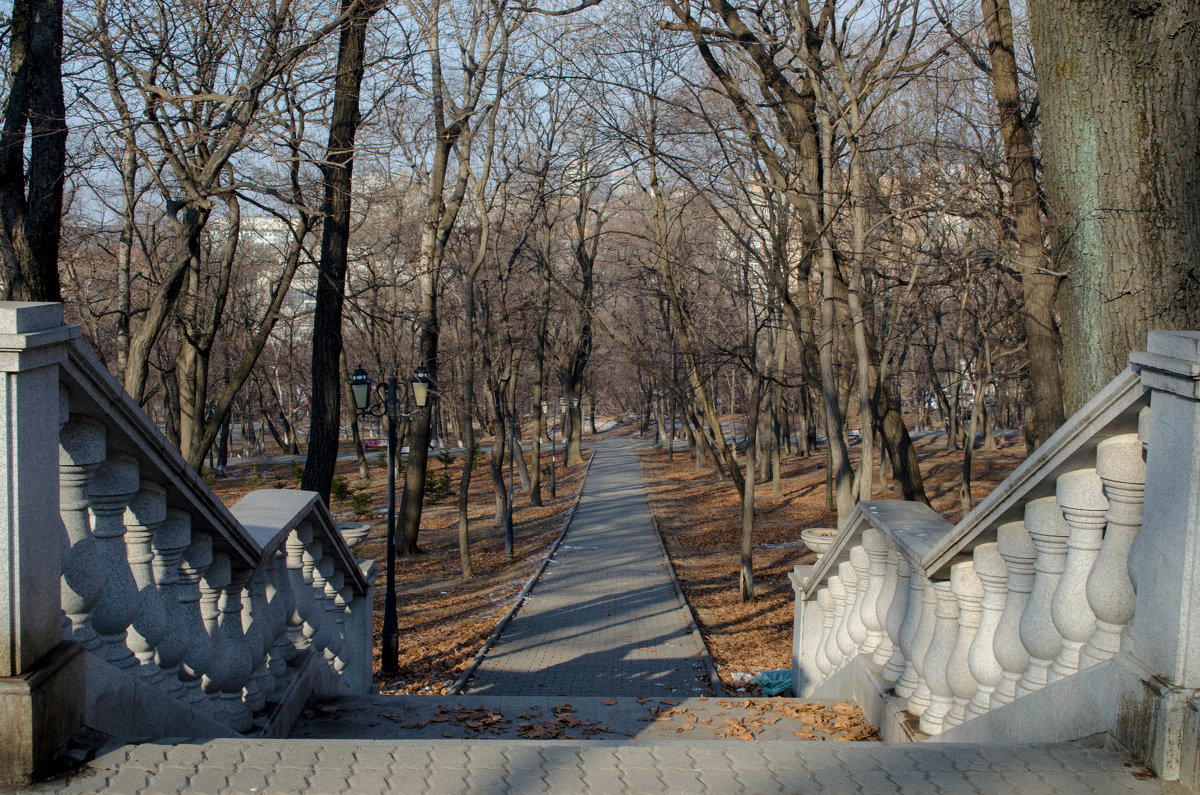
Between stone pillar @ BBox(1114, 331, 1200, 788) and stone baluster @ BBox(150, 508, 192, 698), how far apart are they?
9.93 ft

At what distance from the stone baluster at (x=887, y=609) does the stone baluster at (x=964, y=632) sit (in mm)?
613

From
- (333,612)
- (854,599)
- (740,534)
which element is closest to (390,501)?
(333,612)

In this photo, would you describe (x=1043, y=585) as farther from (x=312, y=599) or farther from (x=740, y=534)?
(x=740, y=534)

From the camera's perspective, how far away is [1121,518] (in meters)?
2.63

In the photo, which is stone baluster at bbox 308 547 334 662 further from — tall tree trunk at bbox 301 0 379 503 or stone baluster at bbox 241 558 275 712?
tall tree trunk at bbox 301 0 379 503

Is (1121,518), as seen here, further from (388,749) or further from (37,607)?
(37,607)

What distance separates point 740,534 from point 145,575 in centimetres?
2240

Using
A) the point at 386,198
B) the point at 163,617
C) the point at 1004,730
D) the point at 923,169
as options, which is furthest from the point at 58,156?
the point at 923,169

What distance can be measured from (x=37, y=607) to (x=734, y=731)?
337 centimetres

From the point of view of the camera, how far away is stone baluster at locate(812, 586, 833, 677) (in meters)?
5.56

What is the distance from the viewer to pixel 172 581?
333 centimetres

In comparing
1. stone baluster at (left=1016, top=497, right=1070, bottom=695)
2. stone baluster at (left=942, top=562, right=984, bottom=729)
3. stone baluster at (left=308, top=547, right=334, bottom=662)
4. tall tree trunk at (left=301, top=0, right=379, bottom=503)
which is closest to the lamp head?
tall tree trunk at (left=301, top=0, right=379, bottom=503)

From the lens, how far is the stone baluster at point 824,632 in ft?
18.2

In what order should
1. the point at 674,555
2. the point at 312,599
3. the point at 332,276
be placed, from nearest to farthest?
1. the point at 312,599
2. the point at 332,276
3. the point at 674,555
